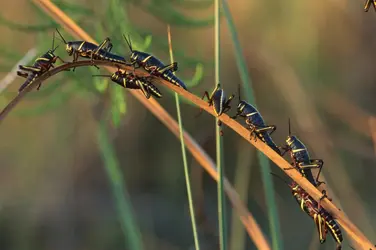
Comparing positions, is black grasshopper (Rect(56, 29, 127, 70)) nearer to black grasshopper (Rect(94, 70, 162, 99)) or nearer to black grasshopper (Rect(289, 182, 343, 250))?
black grasshopper (Rect(94, 70, 162, 99))

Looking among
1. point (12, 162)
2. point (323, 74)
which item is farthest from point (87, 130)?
point (323, 74)

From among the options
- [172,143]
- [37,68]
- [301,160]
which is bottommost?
[37,68]

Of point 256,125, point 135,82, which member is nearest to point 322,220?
point 256,125

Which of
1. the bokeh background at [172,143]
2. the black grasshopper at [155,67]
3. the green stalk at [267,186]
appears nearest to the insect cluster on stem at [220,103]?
the black grasshopper at [155,67]

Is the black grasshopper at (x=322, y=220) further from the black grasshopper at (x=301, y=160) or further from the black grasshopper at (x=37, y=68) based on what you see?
the black grasshopper at (x=37, y=68)

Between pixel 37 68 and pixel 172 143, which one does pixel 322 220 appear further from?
pixel 172 143

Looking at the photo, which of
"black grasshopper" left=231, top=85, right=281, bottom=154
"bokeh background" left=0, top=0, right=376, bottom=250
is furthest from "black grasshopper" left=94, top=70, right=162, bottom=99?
"bokeh background" left=0, top=0, right=376, bottom=250

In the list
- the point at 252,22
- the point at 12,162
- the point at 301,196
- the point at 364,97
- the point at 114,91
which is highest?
the point at 364,97

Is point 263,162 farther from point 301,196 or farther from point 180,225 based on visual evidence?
point 180,225

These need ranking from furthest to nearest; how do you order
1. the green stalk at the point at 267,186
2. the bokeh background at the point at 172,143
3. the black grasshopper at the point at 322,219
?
the bokeh background at the point at 172,143
the green stalk at the point at 267,186
the black grasshopper at the point at 322,219

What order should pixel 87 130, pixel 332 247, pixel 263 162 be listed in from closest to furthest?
pixel 263 162 < pixel 332 247 < pixel 87 130

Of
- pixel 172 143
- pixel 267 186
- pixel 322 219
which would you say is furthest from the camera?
pixel 172 143
